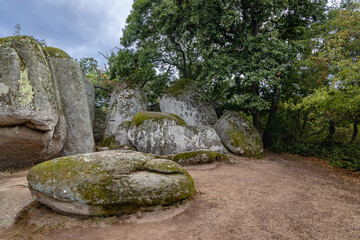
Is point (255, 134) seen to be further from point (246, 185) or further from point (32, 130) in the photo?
point (32, 130)

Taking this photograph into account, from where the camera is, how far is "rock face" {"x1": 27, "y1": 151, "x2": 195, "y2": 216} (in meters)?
3.65

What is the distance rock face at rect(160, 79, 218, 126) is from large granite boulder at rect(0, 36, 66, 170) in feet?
23.9

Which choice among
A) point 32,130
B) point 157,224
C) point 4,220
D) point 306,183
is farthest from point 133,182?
point 306,183

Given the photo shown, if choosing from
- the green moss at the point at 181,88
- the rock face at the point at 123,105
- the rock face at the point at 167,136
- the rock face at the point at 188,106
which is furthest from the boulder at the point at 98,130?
the green moss at the point at 181,88

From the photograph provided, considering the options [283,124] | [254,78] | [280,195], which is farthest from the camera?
[283,124]

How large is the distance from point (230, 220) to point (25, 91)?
22.9ft

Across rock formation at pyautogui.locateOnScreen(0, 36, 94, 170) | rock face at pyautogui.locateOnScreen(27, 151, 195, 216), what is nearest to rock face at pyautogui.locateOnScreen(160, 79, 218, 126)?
rock formation at pyautogui.locateOnScreen(0, 36, 94, 170)

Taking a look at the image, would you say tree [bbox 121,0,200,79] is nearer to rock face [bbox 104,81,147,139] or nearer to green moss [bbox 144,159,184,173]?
rock face [bbox 104,81,147,139]

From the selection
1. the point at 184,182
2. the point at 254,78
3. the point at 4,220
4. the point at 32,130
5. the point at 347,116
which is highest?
the point at 254,78

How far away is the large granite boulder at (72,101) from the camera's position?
8281 millimetres

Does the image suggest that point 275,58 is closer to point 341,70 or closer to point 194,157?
point 341,70

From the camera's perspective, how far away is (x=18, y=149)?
21.1ft

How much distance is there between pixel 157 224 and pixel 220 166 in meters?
5.06

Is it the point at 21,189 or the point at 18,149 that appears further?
the point at 18,149
